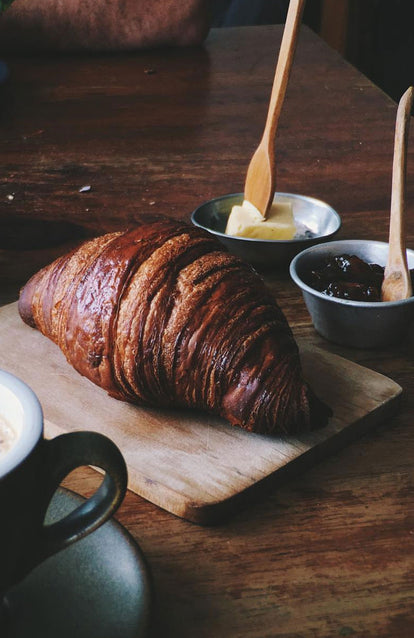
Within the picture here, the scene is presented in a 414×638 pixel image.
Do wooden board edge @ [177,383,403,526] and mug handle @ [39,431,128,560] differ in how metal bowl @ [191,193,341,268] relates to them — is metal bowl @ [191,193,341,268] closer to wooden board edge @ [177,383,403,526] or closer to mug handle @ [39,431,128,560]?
wooden board edge @ [177,383,403,526]

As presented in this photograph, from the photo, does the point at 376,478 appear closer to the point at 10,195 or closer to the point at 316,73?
the point at 10,195

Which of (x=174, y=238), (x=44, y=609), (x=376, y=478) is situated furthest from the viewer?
(x=174, y=238)

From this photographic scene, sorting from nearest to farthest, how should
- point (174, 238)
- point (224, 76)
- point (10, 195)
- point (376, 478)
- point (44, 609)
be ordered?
point (44, 609) → point (376, 478) → point (174, 238) → point (10, 195) → point (224, 76)

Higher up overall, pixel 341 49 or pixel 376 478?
pixel 376 478

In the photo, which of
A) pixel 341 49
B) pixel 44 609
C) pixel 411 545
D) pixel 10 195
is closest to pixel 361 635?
pixel 411 545

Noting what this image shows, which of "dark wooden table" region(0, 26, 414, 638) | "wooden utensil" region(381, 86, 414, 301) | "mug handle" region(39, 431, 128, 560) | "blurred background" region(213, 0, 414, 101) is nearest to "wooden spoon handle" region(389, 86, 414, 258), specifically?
"wooden utensil" region(381, 86, 414, 301)

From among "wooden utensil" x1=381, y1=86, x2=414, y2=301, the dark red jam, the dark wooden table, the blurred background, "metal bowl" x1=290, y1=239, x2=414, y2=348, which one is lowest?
the blurred background
